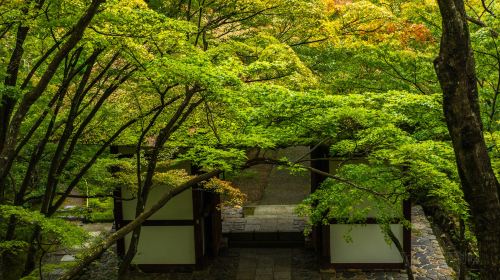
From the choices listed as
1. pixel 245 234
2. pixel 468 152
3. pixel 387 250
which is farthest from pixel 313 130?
pixel 245 234

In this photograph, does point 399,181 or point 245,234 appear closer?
point 399,181

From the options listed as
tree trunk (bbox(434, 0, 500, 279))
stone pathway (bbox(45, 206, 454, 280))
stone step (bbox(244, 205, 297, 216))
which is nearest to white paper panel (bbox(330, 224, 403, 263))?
stone pathway (bbox(45, 206, 454, 280))

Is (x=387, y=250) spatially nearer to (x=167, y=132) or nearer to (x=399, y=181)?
(x=399, y=181)

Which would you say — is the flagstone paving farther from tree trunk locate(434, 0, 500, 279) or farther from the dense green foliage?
tree trunk locate(434, 0, 500, 279)

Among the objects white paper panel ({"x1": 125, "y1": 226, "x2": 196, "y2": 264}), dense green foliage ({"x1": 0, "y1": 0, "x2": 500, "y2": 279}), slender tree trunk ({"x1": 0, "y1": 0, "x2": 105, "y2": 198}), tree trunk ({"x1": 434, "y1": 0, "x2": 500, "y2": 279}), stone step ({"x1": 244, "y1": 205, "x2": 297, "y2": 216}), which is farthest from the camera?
stone step ({"x1": 244, "y1": 205, "x2": 297, "y2": 216})

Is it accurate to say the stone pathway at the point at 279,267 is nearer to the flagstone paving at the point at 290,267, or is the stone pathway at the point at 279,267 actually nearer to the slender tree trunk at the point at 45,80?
the flagstone paving at the point at 290,267

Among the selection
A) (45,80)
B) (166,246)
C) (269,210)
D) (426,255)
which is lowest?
(426,255)

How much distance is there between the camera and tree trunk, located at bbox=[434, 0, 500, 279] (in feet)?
20.7

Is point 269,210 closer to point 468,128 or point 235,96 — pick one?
point 235,96

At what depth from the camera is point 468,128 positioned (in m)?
6.37

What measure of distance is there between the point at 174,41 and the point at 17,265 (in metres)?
10.4

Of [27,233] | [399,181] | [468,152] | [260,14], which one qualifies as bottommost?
[27,233]

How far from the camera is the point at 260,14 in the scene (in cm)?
1250

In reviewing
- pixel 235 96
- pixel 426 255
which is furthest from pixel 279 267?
pixel 235 96
